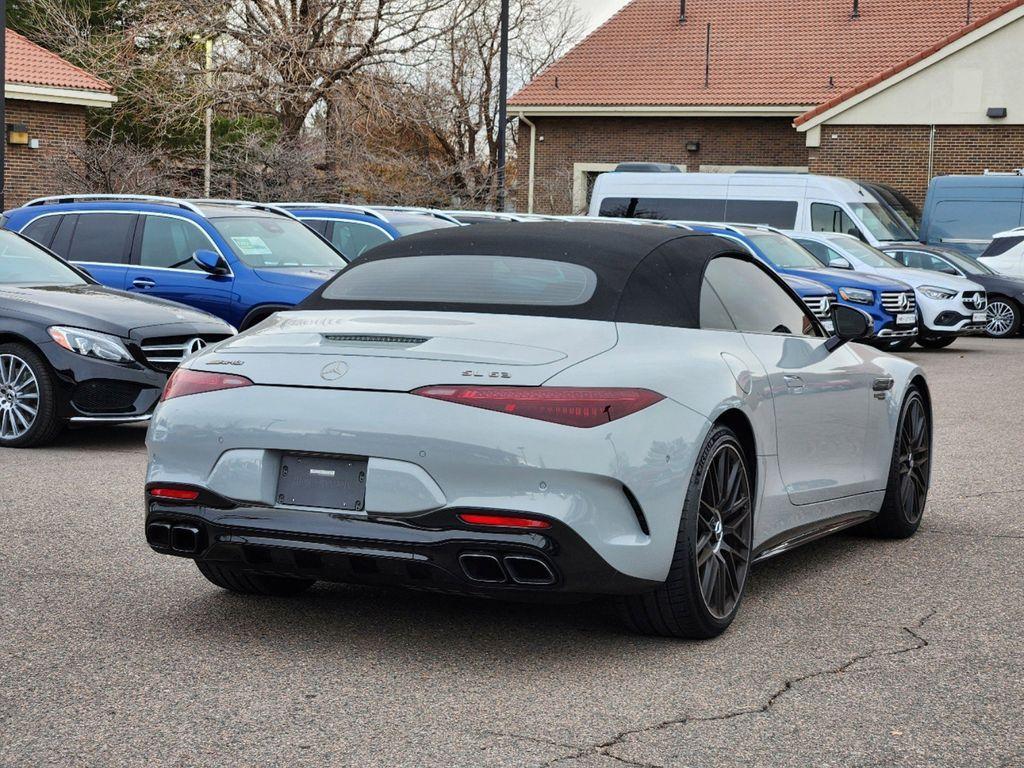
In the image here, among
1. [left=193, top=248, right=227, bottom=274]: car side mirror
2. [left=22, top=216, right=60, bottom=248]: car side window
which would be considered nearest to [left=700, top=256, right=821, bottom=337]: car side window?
[left=193, top=248, right=227, bottom=274]: car side mirror

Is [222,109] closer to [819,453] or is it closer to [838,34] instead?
[838,34]

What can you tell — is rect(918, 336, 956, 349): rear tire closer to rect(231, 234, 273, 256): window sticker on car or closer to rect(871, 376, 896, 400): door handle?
rect(231, 234, 273, 256): window sticker on car

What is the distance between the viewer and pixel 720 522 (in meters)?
5.37

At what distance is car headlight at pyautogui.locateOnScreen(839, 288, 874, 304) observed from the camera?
19.8m

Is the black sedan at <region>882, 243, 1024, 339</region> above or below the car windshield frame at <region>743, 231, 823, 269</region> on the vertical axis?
below

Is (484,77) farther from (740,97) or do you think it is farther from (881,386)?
(881,386)

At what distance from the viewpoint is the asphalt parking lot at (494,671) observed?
4137 millimetres

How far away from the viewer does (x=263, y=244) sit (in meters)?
14.1

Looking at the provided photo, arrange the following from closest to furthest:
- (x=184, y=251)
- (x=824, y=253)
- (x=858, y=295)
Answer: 1. (x=184, y=251)
2. (x=858, y=295)
3. (x=824, y=253)

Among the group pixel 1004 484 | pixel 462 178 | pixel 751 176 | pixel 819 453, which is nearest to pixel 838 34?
pixel 462 178

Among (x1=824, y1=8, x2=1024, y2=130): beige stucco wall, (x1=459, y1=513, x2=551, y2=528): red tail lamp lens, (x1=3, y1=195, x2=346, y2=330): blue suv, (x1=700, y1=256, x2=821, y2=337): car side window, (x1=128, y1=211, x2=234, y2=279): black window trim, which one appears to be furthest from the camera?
(x1=824, y1=8, x2=1024, y2=130): beige stucco wall

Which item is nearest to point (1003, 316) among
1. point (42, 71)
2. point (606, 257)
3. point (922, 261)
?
point (922, 261)

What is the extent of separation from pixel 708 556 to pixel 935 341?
17.3 m

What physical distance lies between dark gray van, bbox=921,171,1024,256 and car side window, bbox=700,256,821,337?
22583mm
